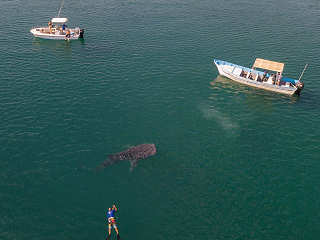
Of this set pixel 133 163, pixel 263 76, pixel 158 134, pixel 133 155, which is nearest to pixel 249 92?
pixel 263 76

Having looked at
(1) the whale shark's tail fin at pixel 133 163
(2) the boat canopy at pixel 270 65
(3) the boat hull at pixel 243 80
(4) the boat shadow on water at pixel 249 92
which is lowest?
(1) the whale shark's tail fin at pixel 133 163

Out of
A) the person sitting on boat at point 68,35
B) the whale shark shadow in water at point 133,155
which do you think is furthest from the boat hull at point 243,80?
the person sitting on boat at point 68,35

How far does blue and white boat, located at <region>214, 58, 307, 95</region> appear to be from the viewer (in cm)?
6550

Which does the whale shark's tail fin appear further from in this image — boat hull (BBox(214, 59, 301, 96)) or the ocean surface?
boat hull (BBox(214, 59, 301, 96))

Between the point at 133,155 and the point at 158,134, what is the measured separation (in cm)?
810

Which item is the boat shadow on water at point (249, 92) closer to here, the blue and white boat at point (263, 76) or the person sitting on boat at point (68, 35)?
the blue and white boat at point (263, 76)

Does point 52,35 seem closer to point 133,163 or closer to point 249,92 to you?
point 133,163

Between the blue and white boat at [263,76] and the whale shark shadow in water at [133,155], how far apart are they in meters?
32.4

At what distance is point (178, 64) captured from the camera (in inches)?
3017

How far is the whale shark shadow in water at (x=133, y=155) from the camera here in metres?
46.6

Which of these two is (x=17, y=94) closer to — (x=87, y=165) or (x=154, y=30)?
(x=87, y=165)

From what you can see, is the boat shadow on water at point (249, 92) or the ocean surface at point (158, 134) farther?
the boat shadow on water at point (249, 92)

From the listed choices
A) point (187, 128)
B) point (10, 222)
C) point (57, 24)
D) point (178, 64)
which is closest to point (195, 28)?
point (178, 64)

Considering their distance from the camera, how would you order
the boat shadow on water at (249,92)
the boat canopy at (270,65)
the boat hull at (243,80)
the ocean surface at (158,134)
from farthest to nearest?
the boat canopy at (270,65), the boat hull at (243,80), the boat shadow on water at (249,92), the ocean surface at (158,134)
